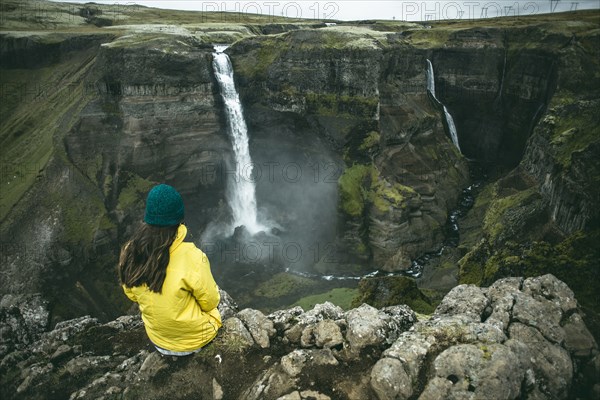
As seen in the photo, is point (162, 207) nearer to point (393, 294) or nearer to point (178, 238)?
point (178, 238)

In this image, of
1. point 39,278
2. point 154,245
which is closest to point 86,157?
point 39,278

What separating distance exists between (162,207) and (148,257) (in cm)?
103

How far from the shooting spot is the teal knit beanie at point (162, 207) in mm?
7297

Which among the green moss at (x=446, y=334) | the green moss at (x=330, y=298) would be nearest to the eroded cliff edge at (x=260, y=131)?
the green moss at (x=330, y=298)

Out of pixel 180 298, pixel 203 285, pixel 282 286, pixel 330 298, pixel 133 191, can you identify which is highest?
pixel 203 285

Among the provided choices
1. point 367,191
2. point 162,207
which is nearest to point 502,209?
point 367,191

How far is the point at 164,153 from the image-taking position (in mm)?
42938

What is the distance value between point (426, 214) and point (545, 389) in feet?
125

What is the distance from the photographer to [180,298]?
25.5ft

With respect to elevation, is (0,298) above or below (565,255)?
below

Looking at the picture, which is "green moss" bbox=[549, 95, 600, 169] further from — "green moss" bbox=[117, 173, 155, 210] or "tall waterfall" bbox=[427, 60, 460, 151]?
"green moss" bbox=[117, 173, 155, 210]

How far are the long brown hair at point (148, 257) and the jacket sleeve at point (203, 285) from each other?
0.61 m

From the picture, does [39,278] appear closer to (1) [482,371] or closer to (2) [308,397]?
(2) [308,397]

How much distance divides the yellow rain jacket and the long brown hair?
14 cm
